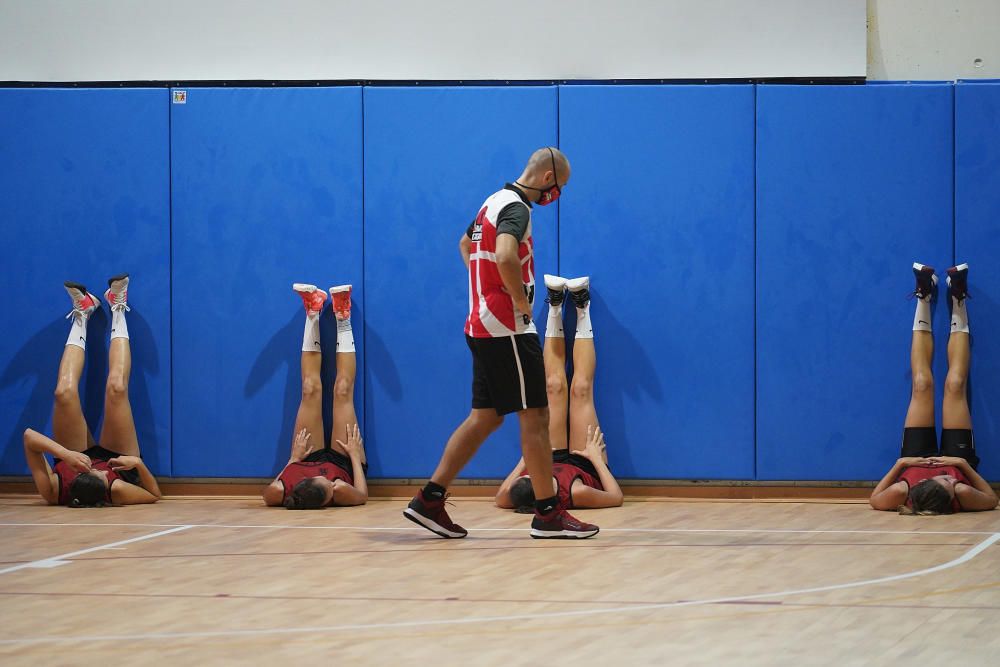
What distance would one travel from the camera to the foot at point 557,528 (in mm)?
5129

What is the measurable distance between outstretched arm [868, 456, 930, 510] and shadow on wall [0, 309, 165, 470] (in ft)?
14.0

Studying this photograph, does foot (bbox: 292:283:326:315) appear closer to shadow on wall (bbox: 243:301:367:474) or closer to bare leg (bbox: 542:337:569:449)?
shadow on wall (bbox: 243:301:367:474)

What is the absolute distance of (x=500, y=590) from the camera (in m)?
3.98

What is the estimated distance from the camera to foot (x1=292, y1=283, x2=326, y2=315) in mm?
6695

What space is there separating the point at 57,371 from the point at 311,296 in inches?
67.5

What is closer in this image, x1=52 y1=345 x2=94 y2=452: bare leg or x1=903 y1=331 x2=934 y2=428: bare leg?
x1=903 y1=331 x2=934 y2=428: bare leg

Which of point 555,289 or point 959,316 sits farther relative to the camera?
point 555,289

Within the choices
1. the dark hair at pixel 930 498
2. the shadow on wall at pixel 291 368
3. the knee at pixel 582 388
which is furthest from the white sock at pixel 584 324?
the dark hair at pixel 930 498

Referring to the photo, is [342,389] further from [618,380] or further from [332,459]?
[618,380]

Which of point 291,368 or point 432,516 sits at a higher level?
point 291,368

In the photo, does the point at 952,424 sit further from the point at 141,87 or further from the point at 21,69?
the point at 21,69

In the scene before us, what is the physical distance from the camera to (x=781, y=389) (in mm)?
6703

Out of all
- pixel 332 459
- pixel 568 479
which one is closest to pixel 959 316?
pixel 568 479

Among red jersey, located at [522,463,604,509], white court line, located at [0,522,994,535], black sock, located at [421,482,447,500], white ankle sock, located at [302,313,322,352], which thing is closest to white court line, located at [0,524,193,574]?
white court line, located at [0,522,994,535]
